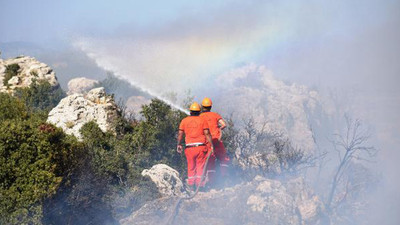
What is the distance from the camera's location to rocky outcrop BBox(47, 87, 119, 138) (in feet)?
44.9

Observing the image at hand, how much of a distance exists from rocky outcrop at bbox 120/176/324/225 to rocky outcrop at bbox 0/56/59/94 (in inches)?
483

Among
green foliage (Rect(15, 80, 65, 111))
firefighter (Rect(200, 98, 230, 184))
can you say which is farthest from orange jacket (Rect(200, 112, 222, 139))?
green foliage (Rect(15, 80, 65, 111))

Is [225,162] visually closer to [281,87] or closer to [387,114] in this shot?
[281,87]

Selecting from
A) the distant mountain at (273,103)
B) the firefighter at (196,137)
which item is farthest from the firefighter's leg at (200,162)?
the distant mountain at (273,103)

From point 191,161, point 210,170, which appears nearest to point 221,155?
point 210,170

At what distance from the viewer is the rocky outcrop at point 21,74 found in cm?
1991

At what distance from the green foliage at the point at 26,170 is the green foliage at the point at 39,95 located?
1043cm

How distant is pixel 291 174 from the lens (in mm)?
14781

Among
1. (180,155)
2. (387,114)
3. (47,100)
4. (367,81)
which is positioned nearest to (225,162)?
(180,155)

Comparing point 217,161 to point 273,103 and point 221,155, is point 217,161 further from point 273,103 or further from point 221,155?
point 273,103

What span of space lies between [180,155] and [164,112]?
63.7 inches

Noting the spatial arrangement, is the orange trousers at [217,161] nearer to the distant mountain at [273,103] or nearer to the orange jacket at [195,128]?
the orange jacket at [195,128]

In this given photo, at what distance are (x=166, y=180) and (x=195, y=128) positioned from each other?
1674 mm

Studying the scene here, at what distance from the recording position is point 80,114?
14086 mm
